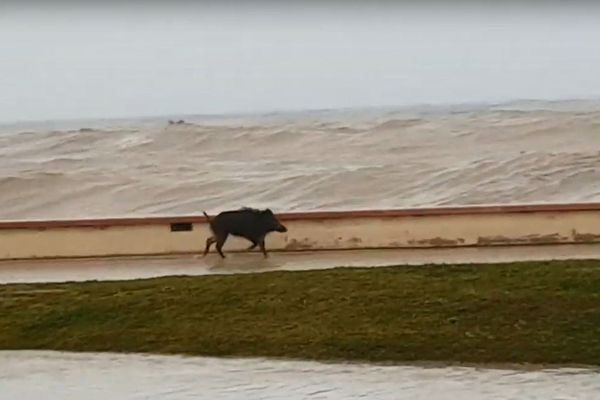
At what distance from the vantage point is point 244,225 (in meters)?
6.92

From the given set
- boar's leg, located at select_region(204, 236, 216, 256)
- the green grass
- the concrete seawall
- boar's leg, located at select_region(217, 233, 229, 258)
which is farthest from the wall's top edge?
the green grass

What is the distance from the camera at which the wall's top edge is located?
23.1 ft

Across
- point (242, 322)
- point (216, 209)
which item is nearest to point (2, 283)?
point (242, 322)

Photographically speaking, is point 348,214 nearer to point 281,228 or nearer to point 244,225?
point 281,228

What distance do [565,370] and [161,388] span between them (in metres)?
1.55

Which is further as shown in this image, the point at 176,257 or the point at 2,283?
the point at 176,257

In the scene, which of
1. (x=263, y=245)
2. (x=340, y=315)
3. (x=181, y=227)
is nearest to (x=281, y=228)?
(x=263, y=245)

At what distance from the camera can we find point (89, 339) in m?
5.06

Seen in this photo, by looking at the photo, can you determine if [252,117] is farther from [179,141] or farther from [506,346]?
[506,346]

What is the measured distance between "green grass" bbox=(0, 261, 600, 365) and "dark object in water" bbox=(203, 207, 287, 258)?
95 centimetres

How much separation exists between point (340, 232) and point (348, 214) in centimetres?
13

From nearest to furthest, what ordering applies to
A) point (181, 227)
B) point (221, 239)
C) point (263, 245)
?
point (221, 239) < point (263, 245) < point (181, 227)

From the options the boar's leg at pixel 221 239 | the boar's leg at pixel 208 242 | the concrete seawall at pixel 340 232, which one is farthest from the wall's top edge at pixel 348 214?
the boar's leg at pixel 221 239

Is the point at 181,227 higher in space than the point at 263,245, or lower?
higher
